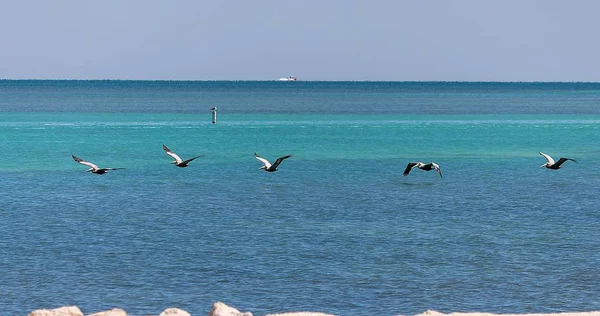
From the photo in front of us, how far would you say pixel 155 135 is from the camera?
8550 cm

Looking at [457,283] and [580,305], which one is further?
[457,283]

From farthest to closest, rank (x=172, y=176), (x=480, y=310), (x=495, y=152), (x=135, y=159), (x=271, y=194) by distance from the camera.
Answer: (x=495, y=152)
(x=135, y=159)
(x=172, y=176)
(x=271, y=194)
(x=480, y=310)

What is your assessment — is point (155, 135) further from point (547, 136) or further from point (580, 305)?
point (580, 305)

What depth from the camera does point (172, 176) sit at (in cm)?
5100

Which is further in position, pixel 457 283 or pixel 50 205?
pixel 50 205

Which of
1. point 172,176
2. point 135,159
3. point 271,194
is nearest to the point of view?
point 271,194

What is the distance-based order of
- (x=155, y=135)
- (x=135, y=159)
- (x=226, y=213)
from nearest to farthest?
(x=226, y=213) → (x=135, y=159) → (x=155, y=135)

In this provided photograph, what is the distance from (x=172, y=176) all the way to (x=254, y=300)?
27.4 meters

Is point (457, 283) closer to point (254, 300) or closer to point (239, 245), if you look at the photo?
point (254, 300)

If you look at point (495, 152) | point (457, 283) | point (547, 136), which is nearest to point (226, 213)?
point (457, 283)

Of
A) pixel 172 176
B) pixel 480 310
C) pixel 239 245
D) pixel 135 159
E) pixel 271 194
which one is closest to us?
pixel 480 310

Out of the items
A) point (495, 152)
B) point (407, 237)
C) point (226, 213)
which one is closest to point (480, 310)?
point (407, 237)

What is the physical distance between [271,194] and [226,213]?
5.94 m

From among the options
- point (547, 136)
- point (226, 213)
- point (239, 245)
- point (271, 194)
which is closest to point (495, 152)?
point (547, 136)
